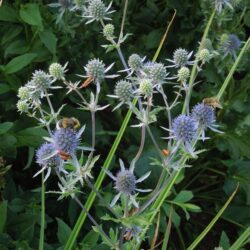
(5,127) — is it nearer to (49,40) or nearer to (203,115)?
(49,40)

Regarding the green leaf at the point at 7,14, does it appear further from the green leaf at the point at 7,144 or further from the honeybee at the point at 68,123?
the honeybee at the point at 68,123

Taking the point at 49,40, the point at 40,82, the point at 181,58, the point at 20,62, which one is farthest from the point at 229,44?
the point at 40,82

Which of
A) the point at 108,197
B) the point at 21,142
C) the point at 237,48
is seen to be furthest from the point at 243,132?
the point at 21,142

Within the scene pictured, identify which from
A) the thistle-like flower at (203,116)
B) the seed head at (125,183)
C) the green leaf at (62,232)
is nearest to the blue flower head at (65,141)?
the seed head at (125,183)

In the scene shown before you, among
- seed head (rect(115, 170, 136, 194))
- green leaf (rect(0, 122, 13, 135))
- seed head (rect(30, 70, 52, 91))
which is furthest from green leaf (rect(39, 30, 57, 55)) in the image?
seed head (rect(115, 170, 136, 194))

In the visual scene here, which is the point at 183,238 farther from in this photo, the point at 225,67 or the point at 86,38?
the point at 86,38

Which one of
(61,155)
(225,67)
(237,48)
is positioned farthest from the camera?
(225,67)

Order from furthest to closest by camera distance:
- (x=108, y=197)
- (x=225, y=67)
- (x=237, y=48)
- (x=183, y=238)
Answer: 1. (x=183, y=238)
2. (x=225, y=67)
3. (x=237, y=48)
4. (x=108, y=197)

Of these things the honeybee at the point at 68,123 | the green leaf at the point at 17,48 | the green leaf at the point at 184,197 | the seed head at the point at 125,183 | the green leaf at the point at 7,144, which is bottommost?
the green leaf at the point at 184,197
